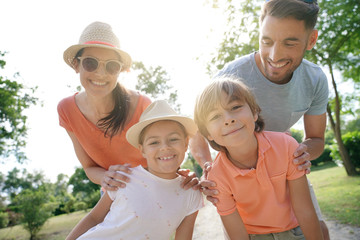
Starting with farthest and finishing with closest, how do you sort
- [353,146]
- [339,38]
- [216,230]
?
1. [353,146]
2. [339,38]
3. [216,230]

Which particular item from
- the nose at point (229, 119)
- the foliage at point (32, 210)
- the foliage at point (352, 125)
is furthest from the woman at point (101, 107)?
the foliage at point (352, 125)

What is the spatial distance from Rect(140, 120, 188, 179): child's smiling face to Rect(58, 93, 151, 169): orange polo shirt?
0.41 metres

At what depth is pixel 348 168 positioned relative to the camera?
11641mm

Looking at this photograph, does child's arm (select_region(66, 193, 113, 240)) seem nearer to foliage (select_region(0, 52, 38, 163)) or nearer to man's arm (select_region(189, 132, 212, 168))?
man's arm (select_region(189, 132, 212, 168))

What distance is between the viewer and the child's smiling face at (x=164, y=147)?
8.60 ft

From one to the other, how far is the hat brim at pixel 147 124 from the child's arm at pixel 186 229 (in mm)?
846

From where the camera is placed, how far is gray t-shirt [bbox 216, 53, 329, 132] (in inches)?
109

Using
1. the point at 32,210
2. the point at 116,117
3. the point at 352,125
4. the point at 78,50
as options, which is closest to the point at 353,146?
the point at 116,117

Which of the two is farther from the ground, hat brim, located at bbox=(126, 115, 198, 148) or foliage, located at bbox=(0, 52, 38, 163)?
foliage, located at bbox=(0, 52, 38, 163)

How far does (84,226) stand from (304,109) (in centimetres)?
256

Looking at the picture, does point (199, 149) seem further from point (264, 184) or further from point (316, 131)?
point (316, 131)

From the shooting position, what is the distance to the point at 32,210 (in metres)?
13.0

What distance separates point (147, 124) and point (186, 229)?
1080mm

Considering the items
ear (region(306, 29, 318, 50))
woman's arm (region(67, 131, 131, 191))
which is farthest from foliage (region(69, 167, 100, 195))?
ear (region(306, 29, 318, 50))
